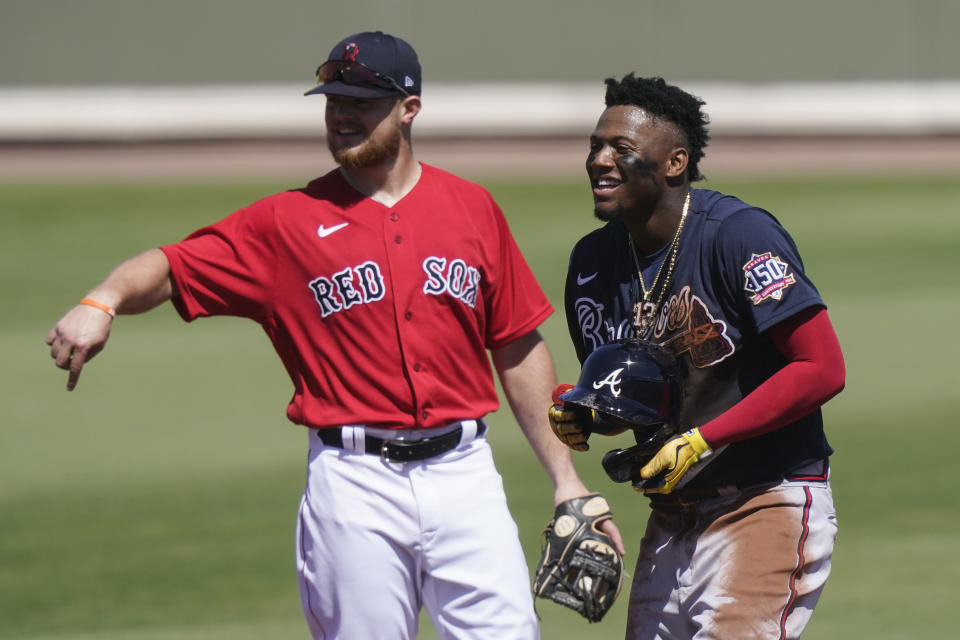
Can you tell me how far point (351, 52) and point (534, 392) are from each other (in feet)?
4.31

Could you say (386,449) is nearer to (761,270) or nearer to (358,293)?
(358,293)

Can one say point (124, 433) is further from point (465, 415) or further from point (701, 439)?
point (701, 439)

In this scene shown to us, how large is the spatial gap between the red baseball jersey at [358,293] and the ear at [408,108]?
26cm

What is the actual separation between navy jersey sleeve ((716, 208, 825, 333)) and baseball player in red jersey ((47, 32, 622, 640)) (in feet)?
3.04

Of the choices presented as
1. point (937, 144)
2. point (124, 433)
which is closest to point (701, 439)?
point (124, 433)

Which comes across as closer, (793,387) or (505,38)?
(793,387)

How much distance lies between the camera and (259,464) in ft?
29.1

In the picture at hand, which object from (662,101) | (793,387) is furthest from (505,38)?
(793,387)

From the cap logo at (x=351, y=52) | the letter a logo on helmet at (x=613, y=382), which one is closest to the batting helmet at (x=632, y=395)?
the letter a logo on helmet at (x=613, y=382)

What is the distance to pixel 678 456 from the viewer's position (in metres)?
3.68

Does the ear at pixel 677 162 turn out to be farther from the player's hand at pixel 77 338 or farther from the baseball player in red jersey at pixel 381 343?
the player's hand at pixel 77 338

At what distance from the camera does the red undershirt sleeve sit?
3.65 metres

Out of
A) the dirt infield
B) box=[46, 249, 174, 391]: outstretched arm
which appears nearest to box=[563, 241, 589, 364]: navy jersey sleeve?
box=[46, 249, 174, 391]: outstretched arm

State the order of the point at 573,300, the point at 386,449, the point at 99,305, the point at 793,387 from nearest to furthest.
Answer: the point at 793,387, the point at 99,305, the point at 386,449, the point at 573,300
